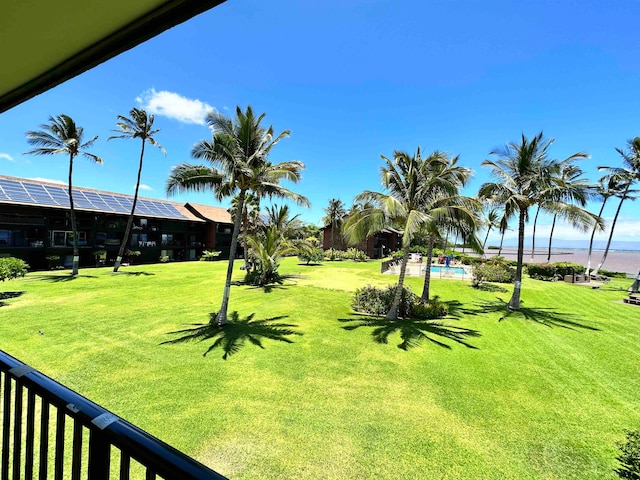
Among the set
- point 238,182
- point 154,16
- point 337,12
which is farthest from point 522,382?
point 238,182

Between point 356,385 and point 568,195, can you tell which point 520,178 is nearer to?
point 568,195

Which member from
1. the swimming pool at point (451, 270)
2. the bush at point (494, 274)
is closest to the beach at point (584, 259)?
the swimming pool at point (451, 270)

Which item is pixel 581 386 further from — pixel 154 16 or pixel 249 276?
pixel 249 276

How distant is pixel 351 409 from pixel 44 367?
776cm

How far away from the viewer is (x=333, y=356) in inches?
351

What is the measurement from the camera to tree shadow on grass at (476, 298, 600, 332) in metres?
12.9

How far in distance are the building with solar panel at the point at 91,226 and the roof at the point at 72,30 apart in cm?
2993

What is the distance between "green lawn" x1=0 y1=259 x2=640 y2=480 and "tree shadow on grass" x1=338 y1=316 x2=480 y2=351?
0.11 m

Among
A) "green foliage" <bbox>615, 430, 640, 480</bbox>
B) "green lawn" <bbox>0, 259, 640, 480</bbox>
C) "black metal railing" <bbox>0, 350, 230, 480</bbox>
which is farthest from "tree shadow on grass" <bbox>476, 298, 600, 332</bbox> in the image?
"black metal railing" <bbox>0, 350, 230, 480</bbox>

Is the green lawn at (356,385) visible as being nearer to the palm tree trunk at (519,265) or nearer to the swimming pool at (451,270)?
the palm tree trunk at (519,265)

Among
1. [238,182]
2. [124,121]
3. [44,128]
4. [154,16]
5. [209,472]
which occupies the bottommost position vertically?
[209,472]

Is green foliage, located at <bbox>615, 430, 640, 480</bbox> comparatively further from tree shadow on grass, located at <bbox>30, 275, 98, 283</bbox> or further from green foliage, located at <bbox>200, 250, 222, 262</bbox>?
green foliage, located at <bbox>200, 250, 222, 262</bbox>

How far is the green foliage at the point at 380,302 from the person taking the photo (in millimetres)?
13844

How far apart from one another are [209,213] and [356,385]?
136 ft
